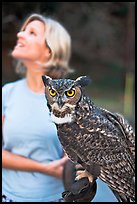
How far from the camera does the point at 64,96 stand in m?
0.83

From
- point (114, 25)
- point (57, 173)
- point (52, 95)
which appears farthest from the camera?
point (114, 25)

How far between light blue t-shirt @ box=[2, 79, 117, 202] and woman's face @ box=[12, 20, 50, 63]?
15cm

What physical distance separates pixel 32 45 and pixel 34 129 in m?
0.30

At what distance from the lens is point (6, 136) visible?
5.26 ft

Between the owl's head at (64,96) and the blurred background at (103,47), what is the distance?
249 inches

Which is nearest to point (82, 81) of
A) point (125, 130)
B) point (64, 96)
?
point (64, 96)

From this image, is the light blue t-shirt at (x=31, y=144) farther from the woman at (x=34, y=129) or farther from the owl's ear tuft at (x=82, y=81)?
the owl's ear tuft at (x=82, y=81)

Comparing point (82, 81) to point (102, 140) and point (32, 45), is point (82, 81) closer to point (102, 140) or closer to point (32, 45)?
point (102, 140)

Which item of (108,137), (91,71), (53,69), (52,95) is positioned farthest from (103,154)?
(91,71)

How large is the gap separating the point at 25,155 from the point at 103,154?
74 cm

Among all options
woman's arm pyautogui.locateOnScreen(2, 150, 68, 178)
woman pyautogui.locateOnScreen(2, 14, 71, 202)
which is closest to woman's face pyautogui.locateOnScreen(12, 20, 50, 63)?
woman pyautogui.locateOnScreen(2, 14, 71, 202)

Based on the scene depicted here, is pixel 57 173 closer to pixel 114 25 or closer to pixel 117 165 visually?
pixel 117 165

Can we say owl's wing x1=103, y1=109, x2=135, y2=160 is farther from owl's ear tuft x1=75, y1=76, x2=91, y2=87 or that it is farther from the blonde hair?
the blonde hair

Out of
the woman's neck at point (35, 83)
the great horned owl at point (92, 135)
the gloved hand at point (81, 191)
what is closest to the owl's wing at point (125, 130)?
the great horned owl at point (92, 135)
